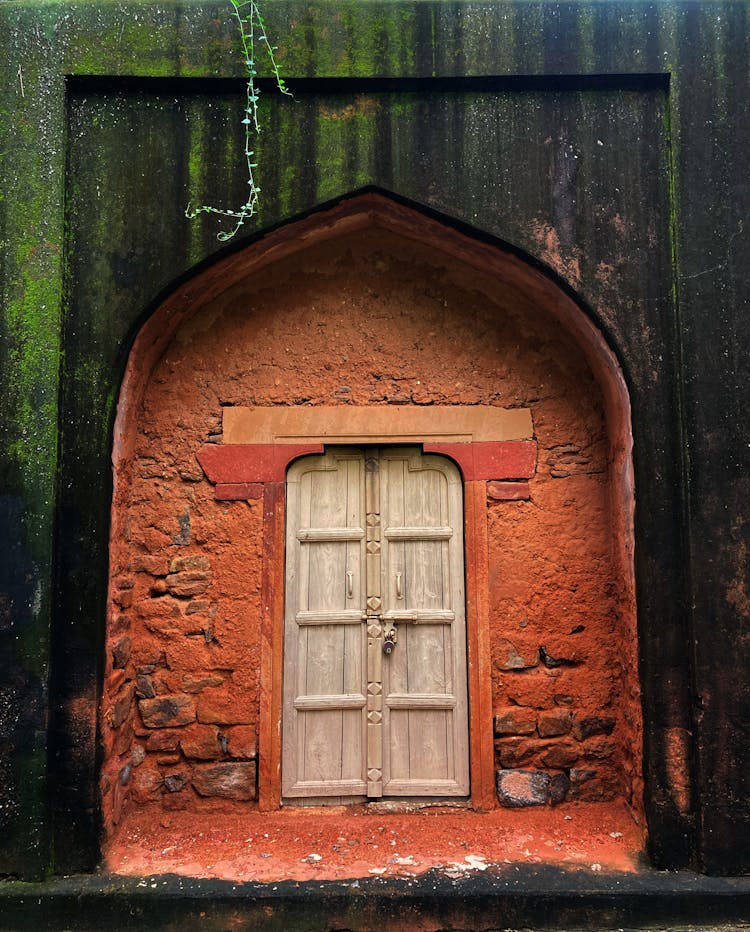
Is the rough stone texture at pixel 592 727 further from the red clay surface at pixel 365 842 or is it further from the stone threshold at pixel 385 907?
the stone threshold at pixel 385 907

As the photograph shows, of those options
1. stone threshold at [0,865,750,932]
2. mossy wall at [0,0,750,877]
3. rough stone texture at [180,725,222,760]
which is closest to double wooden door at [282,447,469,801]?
rough stone texture at [180,725,222,760]

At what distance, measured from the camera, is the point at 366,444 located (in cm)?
368

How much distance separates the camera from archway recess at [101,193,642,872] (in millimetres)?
3420

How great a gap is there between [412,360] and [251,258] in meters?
1.05

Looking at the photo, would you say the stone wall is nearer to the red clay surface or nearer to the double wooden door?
the red clay surface

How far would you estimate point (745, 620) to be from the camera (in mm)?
2998

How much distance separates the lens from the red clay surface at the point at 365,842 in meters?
2.98

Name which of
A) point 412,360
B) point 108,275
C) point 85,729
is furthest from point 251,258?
point 85,729

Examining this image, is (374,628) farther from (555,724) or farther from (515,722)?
(555,724)

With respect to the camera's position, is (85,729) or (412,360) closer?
(85,729)

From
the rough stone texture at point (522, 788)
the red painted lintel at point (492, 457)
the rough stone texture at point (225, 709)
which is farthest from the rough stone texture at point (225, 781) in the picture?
the red painted lintel at point (492, 457)

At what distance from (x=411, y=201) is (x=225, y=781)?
3199mm

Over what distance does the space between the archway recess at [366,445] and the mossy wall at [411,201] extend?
192 mm

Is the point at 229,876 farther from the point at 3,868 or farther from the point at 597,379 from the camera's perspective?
the point at 597,379
